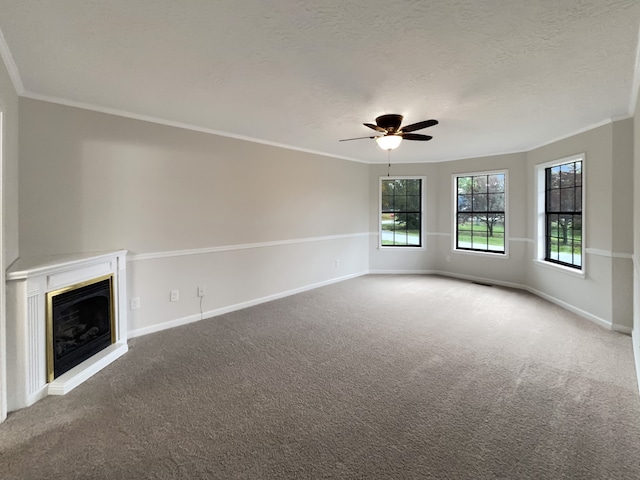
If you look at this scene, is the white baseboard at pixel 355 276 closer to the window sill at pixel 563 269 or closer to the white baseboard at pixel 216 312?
the white baseboard at pixel 216 312

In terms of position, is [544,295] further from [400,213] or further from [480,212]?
[400,213]

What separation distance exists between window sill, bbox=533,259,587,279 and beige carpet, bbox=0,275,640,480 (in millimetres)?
811

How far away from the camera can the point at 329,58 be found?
2.16 meters

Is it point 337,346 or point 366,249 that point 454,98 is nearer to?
point 337,346

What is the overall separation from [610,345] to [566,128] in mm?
2717

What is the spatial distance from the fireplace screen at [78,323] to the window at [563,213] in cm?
591

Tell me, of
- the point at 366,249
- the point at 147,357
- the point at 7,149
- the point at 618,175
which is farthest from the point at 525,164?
the point at 7,149

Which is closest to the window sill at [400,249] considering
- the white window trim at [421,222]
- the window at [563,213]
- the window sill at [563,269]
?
the white window trim at [421,222]

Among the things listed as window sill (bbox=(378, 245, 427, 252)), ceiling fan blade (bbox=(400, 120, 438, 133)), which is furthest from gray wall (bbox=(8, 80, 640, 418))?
ceiling fan blade (bbox=(400, 120, 438, 133))

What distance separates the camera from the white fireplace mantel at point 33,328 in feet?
7.03

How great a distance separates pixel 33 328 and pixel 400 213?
242 inches

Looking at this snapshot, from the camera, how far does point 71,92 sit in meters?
2.77

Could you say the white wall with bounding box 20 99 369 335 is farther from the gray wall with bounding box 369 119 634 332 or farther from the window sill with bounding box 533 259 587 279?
the window sill with bounding box 533 259 587 279

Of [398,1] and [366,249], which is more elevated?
[398,1]
